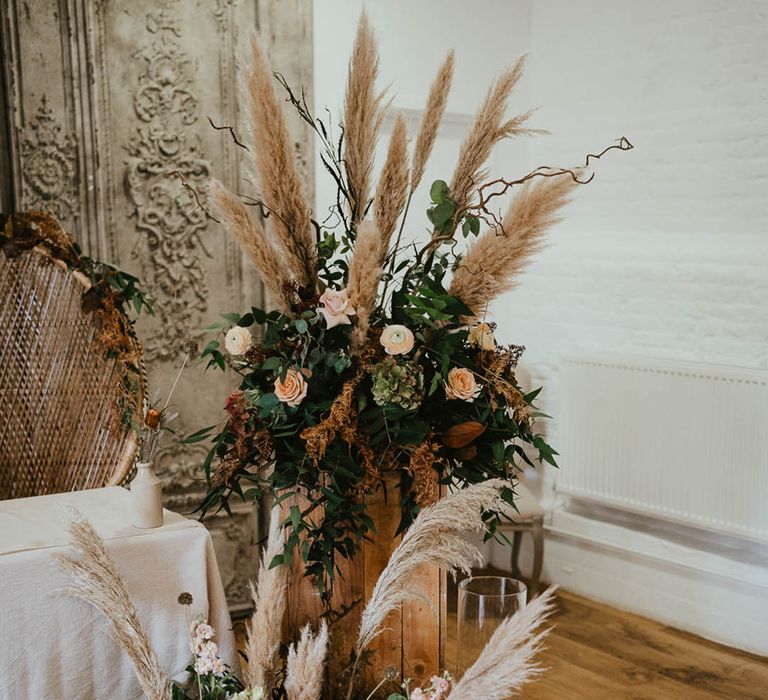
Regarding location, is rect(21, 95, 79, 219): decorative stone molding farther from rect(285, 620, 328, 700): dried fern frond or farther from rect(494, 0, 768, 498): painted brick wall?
rect(285, 620, 328, 700): dried fern frond

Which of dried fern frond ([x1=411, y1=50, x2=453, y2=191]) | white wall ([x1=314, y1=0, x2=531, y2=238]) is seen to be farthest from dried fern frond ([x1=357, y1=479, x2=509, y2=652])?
white wall ([x1=314, y1=0, x2=531, y2=238])

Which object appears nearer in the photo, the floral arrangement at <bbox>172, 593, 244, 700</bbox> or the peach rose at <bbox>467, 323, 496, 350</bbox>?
the floral arrangement at <bbox>172, 593, 244, 700</bbox>

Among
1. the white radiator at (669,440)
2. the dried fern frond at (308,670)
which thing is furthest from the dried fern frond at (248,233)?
the white radiator at (669,440)

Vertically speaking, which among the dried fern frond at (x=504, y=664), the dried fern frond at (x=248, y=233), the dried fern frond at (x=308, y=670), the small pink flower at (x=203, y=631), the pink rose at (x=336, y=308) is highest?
the dried fern frond at (x=248, y=233)

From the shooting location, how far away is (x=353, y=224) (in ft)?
6.22

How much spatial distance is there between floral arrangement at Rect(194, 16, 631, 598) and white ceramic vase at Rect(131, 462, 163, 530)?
106 mm

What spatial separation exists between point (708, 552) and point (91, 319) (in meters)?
2.27

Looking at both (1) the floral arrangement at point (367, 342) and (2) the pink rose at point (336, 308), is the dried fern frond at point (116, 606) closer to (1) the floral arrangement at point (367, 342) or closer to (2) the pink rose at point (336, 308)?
(1) the floral arrangement at point (367, 342)

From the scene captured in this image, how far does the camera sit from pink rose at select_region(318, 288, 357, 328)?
1.74m

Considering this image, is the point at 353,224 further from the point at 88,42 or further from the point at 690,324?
the point at 690,324

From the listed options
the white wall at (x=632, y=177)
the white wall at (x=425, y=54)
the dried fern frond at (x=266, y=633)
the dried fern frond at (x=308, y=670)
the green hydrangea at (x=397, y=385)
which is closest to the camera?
the dried fern frond at (x=308, y=670)

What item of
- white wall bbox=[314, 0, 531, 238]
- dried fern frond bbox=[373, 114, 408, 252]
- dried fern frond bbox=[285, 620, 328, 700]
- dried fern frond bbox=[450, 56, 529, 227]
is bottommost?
dried fern frond bbox=[285, 620, 328, 700]

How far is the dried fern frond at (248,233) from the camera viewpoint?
1.77 meters

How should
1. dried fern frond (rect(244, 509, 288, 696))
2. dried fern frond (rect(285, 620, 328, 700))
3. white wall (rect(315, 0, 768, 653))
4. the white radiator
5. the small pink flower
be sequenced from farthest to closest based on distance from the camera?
white wall (rect(315, 0, 768, 653)) < the white radiator < the small pink flower < dried fern frond (rect(244, 509, 288, 696)) < dried fern frond (rect(285, 620, 328, 700))
